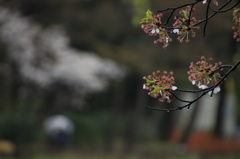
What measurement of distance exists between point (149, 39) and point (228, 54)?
9.18m

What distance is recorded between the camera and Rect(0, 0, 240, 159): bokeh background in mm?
23688

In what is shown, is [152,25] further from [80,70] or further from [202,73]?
[80,70]

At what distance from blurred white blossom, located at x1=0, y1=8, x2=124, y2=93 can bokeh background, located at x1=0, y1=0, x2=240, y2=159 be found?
0.04 metres

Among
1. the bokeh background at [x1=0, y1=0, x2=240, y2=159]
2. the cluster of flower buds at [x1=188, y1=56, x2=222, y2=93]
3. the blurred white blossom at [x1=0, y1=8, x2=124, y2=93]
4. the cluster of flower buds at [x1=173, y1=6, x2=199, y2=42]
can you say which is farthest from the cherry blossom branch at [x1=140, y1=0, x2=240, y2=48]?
the blurred white blossom at [x1=0, y1=8, x2=124, y2=93]

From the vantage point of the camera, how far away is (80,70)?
30.6 m

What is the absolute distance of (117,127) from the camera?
3619cm

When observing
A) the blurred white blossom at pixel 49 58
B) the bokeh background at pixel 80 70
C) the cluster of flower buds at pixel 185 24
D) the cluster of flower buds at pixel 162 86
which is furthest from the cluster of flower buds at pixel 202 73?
the blurred white blossom at pixel 49 58

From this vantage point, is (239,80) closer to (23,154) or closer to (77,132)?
(23,154)

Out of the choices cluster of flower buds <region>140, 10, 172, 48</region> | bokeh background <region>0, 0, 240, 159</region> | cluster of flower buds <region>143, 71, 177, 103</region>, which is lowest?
cluster of flower buds <region>143, 71, 177, 103</region>

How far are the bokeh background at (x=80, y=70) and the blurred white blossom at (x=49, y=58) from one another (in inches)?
1.7

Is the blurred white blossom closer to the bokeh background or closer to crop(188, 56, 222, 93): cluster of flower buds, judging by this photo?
the bokeh background

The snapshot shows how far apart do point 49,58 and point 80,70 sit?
366 cm

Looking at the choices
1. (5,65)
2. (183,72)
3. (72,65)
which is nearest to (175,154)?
(183,72)

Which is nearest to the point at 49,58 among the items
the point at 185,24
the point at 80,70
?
the point at 80,70
